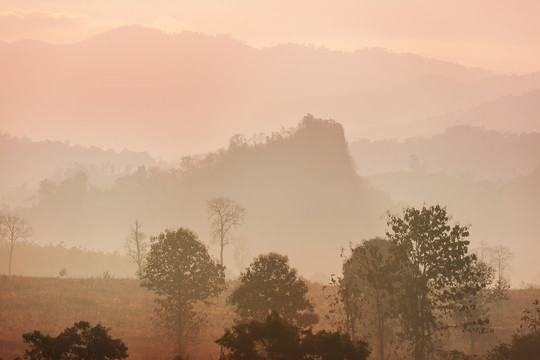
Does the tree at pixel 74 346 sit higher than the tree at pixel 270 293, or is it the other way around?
the tree at pixel 270 293

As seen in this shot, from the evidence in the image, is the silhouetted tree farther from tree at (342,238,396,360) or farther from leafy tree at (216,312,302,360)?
tree at (342,238,396,360)

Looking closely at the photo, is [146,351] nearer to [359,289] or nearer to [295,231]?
[359,289]

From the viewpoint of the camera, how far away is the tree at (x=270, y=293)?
50812 millimetres

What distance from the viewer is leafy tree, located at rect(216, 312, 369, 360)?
127 feet

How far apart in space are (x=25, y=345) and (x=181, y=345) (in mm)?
15106

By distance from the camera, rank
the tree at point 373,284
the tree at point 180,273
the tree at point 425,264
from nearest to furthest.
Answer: the tree at point 425,264 < the tree at point 373,284 < the tree at point 180,273

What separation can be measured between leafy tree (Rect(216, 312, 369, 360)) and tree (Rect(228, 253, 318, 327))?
10.9 m

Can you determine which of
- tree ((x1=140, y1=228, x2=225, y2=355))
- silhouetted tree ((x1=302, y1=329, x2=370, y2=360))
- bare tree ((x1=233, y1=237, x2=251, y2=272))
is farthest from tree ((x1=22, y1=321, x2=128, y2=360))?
bare tree ((x1=233, y1=237, x2=251, y2=272))

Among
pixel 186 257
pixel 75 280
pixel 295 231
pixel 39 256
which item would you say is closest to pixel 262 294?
pixel 186 257

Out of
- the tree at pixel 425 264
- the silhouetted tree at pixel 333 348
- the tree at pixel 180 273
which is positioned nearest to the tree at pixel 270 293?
the tree at pixel 180 273

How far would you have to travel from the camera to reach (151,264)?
56.3m

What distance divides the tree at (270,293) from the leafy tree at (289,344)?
10.9 meters

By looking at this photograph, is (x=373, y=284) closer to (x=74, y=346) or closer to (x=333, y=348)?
(x=333, y=348)

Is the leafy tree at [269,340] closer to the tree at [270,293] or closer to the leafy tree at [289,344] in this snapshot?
the leafy tree at [289,344]
